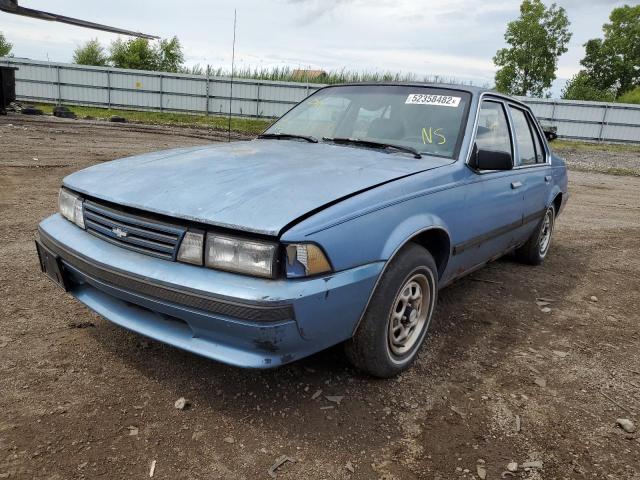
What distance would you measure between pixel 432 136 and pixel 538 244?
7.46 ft

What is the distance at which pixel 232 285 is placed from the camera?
2.02m

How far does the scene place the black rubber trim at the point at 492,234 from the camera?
123 inches

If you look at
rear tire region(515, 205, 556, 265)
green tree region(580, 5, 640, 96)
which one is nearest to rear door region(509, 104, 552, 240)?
rear tire region(515, 205, 556, 265)

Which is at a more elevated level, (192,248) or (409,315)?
(192,248)

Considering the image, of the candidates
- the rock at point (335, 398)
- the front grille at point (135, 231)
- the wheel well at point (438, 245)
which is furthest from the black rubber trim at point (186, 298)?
the wheel well at point (438, 245)

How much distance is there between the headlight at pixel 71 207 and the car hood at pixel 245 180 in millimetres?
57

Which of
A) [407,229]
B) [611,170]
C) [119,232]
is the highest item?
[407,229]

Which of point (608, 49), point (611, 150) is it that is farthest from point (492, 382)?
point (608, 49)

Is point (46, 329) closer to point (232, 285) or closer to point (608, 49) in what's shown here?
point (232, 285)

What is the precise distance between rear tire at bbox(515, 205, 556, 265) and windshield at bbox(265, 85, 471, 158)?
1.95 meters

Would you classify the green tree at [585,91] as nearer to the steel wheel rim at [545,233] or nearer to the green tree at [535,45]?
the green tree at [535,45]

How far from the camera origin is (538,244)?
4910 mm

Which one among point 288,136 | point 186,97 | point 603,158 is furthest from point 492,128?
point 186,97

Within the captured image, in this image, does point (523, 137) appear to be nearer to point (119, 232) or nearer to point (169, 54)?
point (119, 232)
